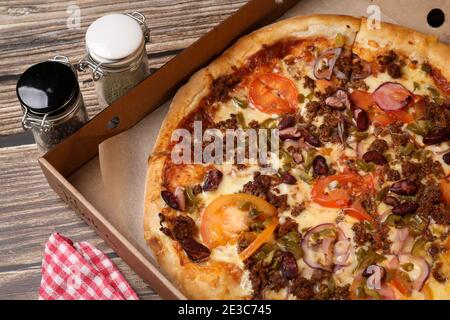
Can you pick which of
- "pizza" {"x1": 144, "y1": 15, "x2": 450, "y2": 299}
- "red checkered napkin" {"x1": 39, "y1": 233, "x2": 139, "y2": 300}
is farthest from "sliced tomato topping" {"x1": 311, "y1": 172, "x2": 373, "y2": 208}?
"red checkered napkin" {"x1": 39, "y1": 233, "x2": 139, "y2": 300}

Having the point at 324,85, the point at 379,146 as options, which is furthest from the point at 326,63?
the point at 379,146

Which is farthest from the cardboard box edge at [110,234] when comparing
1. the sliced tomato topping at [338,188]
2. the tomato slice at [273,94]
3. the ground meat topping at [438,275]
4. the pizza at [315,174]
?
the ground meat topping at [438,275]

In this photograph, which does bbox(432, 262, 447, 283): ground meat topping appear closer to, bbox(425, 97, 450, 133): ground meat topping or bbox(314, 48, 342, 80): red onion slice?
bbox(425, 97, 450, 133): ground meat topping

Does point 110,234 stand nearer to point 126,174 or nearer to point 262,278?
point 126,174

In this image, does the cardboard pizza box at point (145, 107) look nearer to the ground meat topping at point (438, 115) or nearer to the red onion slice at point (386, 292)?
the ground meat topping at point (438, 115)
